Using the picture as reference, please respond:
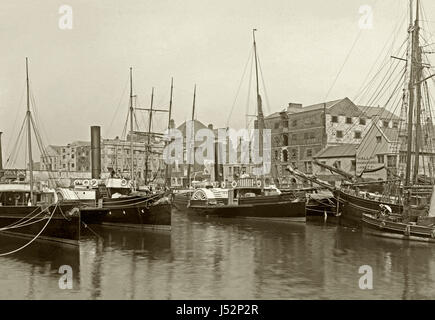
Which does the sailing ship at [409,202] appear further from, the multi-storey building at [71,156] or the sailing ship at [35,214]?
the multi-storey building at [71,156]

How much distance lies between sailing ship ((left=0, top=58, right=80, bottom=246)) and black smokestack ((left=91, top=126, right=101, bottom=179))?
8.25 metres

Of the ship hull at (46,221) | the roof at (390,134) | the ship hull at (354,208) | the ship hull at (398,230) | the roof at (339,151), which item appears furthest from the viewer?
the roof at (339,151)

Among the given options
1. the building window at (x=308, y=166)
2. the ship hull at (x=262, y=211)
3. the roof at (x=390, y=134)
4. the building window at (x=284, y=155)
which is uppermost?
the roof at (x=390, y=134)

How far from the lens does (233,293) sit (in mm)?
18609

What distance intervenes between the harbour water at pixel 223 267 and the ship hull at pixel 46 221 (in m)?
0.95

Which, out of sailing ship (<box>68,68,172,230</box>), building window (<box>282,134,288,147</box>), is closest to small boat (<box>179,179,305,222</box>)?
sailing ship (<box>68,68,172,230</box>)

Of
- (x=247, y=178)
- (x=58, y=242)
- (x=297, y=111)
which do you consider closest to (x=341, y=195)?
(x=247, y=178)

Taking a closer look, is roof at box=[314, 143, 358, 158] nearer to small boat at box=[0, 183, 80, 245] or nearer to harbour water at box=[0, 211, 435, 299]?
harbour water at box=[0, 211, 435, 299]

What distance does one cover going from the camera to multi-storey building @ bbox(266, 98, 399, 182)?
75.6 m

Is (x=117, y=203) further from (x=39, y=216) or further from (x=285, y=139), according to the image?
(x=285, y=139)

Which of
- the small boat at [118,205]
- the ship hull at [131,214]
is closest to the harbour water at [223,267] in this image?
the ship hull at [131,214]

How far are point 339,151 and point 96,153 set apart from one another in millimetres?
38864

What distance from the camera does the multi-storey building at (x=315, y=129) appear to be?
2975 inches

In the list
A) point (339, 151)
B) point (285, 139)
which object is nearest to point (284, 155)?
point (285, 139)
